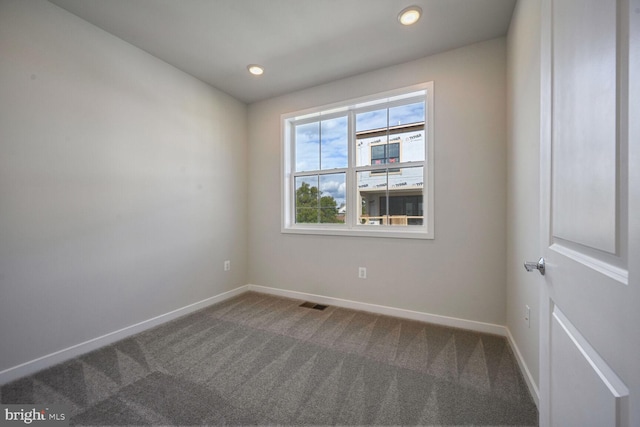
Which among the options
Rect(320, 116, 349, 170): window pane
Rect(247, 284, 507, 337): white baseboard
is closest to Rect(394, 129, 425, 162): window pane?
Rect(320, 116, 349, 170): window pane

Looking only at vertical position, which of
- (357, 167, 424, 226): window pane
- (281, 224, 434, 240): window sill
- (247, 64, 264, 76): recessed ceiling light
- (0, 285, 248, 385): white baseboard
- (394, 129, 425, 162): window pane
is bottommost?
(0, 285, 248, 385): white baseboard

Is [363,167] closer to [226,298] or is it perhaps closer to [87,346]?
[226,298]

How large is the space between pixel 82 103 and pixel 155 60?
862 mm

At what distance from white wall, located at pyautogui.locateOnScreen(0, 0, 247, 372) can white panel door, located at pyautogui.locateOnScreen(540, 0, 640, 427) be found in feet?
9.56

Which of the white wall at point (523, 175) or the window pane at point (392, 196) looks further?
the window pane at point (392, 196)

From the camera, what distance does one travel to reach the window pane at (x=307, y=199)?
327 cm

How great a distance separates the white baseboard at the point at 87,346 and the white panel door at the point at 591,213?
2903mm

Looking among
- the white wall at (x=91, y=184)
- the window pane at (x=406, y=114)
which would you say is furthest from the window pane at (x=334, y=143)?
the white wall at (x=91, y=184)

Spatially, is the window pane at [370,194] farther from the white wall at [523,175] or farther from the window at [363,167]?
the white wall at [523,175]

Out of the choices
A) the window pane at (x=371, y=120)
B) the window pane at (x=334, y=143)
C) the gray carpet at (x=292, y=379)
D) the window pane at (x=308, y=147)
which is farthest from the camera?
the window pane at (x=308, y=147)

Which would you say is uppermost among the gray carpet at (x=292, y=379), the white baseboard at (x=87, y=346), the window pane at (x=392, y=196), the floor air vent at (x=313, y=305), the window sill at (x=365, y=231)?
the window pane at (x=392, y=196)

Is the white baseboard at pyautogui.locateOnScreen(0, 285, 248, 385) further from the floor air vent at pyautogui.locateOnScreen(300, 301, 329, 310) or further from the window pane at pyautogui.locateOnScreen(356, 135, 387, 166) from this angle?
the window pane at pyautogui.locateOnScreen(356, 135, 387, 166)

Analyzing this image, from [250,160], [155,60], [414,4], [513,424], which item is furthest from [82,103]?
[513,424]

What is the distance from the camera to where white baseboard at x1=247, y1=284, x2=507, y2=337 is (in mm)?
2267
